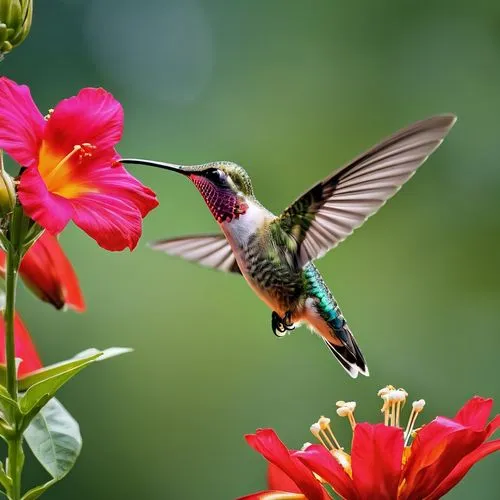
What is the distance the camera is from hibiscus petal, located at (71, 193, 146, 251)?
2.20ft

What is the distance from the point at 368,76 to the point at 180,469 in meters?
1.28

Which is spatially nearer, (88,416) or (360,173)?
(360,173)

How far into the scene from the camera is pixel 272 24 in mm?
3146

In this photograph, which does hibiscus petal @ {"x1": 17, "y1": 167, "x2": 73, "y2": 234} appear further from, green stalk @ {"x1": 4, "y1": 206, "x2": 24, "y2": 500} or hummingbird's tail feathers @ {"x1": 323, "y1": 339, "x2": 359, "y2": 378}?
hummingbird's tail feathers @ {"x1": 323, "y1": 339, "x2": 359, "y2": 378}

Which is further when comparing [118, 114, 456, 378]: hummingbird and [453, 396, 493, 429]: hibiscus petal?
[118, 114, 456, 378]: hummingbird

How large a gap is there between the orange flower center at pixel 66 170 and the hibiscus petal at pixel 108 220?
2 centimetres

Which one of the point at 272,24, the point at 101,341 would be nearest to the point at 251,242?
the point at 101,341

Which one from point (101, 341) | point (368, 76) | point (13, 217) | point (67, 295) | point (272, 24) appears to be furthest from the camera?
point (272, 24)

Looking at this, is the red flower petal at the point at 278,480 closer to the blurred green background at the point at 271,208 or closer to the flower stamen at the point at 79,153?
the flower stamen at the point at 79,153

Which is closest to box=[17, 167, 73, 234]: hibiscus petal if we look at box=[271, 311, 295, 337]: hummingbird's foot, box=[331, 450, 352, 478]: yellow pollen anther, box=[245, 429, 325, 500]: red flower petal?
box=[245, 429, 325, 500]: red flower petal

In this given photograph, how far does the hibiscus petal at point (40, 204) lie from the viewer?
2.06 ft

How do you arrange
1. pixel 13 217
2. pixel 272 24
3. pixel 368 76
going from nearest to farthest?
pixel 13 217, pixel 368 76, pixel 272 24

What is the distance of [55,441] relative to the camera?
749mm

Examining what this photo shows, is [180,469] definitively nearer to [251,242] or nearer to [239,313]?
[239,313]
